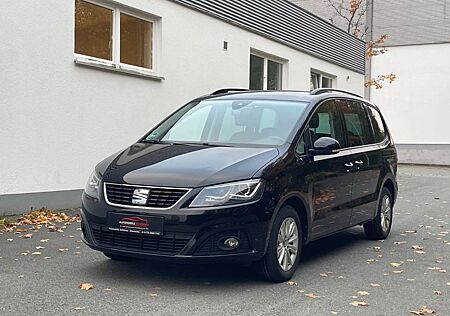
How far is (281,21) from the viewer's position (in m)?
17.8

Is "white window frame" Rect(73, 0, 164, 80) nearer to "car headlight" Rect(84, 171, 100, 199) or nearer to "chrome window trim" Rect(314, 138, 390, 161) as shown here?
"car headlight" Rect(84, 171, 100, 199)

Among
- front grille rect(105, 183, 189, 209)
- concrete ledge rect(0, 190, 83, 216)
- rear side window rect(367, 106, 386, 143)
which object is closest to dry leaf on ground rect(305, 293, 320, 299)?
front grille rect(105, 183, 189, 209)

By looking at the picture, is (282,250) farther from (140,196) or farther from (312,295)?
(140,196)

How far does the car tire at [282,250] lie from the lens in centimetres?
589

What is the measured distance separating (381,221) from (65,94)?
16.9ft

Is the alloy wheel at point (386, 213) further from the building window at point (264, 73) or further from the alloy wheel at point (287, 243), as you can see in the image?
the building window at point (264, 73)

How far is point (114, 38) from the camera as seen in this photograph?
11.3 metres

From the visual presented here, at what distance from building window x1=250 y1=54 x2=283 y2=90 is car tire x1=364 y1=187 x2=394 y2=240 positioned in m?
8.07

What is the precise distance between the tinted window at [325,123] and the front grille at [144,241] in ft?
6.74

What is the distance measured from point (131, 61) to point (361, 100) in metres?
4.76

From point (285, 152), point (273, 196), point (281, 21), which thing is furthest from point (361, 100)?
point (281, 21)

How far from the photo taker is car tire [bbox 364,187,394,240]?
28.6 feet

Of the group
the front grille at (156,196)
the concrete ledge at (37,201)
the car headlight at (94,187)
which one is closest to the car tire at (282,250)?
the front grille at (156,196)

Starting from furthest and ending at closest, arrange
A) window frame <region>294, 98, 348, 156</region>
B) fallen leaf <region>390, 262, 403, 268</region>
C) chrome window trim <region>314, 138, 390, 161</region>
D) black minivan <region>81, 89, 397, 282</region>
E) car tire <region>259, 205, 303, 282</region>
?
fallen leaf <region>390, 262, 403, 268</region> → chrome window trim <region>314, 138, 390, 161</region> → window frame <region>294, 98, 348, 156</region> → car tire <region>259, 205, 303, 282</region> → black minivan <region>81, 89, 397, 282</region>
